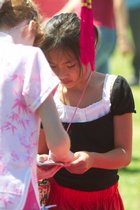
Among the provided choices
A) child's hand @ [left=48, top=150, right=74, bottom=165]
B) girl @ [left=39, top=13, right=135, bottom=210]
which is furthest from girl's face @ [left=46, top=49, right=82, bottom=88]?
child's hand @ [left=48, top=150, right=74, bottom=165]

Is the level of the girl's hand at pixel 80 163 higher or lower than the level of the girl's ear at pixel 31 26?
lower

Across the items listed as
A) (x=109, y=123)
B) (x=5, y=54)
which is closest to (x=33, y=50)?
(x=5, y=54)

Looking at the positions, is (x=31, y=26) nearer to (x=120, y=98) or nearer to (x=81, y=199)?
(x=120, y=98)

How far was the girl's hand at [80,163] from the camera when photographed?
3.09 metres

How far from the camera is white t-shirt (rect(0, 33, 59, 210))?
8.89ft

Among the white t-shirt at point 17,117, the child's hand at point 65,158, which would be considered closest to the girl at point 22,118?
the white t-shirt at point 17,117

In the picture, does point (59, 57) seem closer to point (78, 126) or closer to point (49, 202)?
point (78, 126)

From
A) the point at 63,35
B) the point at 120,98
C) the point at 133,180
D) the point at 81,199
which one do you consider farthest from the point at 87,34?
the point at 133,180

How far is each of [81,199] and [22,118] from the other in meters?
0.81

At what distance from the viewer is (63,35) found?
129 inches

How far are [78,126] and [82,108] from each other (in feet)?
0.25

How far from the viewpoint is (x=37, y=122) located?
2.77m

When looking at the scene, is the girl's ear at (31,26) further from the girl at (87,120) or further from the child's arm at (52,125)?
the girl at (87,120)

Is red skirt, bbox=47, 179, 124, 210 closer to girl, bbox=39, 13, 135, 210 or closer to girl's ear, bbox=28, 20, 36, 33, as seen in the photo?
girl, bbox=39, 13, 135, 210
